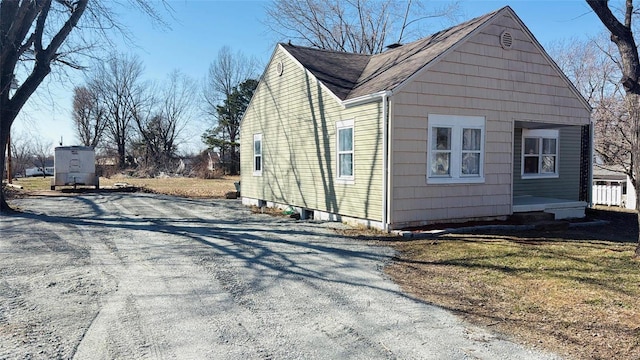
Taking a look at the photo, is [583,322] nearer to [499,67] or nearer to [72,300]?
[72,300]

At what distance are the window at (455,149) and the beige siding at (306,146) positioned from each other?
51.9 inches

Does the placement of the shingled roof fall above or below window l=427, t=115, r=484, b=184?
above

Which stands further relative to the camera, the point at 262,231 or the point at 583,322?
the point at 262,231

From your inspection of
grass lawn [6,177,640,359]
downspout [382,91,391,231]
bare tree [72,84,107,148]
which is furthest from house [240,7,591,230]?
bare tree [72,84,107,148]

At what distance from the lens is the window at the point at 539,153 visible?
1371 cm

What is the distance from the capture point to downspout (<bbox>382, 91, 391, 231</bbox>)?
9.46 meters

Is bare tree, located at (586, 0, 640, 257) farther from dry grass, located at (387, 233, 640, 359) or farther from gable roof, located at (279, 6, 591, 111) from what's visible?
gable roof, located at (279, 6, 591, 111)

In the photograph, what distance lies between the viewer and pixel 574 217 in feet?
40.5

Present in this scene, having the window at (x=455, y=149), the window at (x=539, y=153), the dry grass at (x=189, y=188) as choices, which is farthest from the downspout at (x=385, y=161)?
the dry grass at (x=189, y=188)

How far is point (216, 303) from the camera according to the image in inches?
195

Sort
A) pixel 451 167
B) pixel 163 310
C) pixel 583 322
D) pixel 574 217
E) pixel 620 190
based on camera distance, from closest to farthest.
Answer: pixel 583 322
pixel 163 310
pixel 451 167
pixel 574 217
pixel 620 190

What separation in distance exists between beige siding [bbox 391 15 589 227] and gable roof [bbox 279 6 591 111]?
0.20 metres

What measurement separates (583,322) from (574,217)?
9070mm

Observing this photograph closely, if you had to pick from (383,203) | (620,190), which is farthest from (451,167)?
(620,190)
